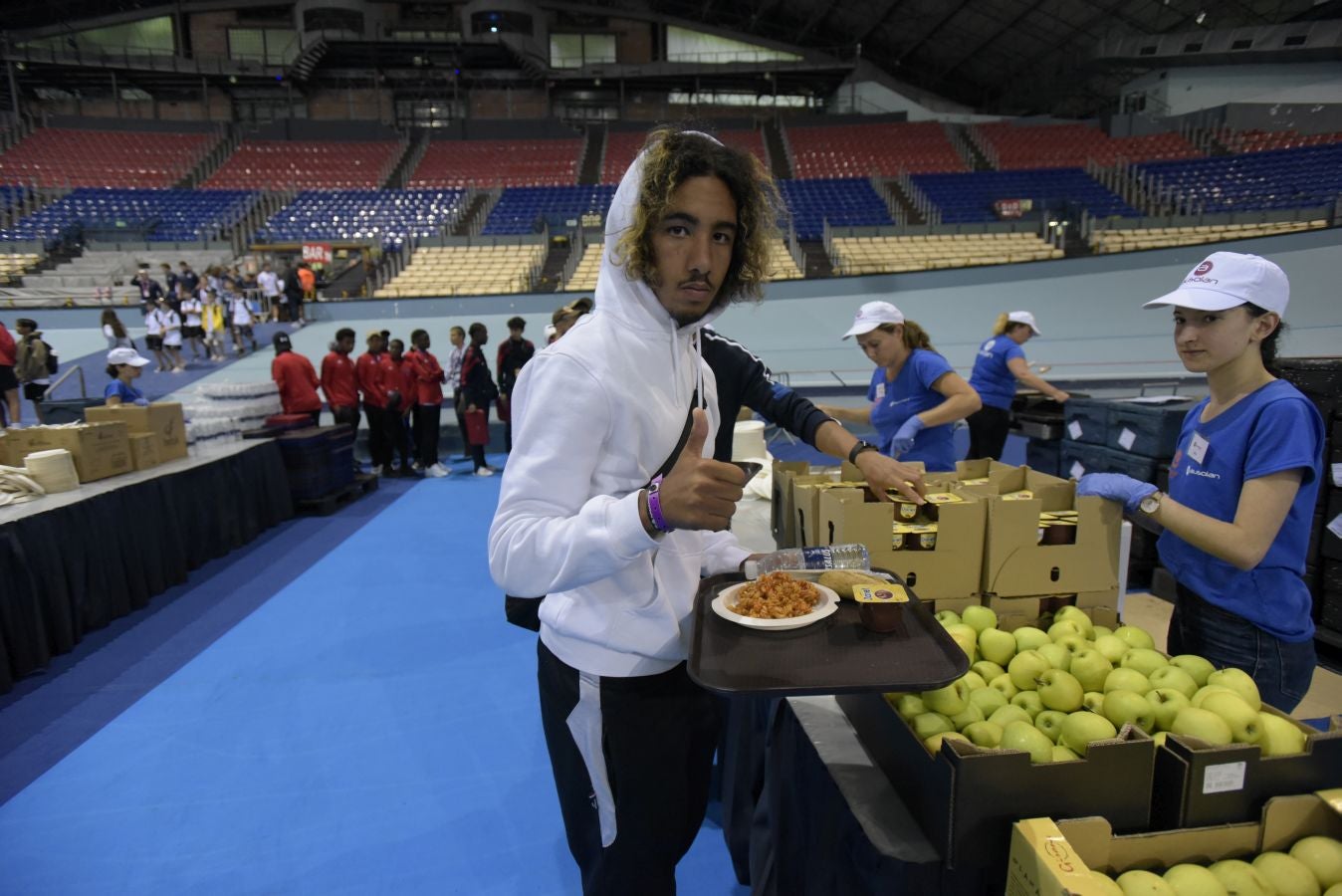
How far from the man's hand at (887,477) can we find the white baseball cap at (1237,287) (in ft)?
2.55

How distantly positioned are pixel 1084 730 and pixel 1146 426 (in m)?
3.77

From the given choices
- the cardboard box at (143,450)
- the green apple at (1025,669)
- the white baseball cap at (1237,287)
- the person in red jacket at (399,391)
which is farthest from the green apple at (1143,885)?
the person in red jacket at (399,391)

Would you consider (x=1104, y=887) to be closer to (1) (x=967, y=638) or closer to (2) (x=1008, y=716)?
(2) (x=1008, y=716)

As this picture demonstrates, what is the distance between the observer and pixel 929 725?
4.06ft

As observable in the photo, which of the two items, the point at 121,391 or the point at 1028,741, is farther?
the point at 121,391

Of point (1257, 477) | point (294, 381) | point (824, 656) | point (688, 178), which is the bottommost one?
point (824, 656)

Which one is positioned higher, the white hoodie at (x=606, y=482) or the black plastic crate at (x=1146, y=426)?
the white hoodie at (x=606, y=482)

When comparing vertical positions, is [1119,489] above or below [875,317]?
below

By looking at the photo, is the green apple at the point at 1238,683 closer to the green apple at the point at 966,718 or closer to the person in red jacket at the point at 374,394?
the green apple at the point at 966,718

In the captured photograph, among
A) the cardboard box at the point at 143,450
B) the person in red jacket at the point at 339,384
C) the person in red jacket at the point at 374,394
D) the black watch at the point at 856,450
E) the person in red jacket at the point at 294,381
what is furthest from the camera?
the person in red jacket at the point at 374,394

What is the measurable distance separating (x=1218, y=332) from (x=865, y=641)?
1.13 meters

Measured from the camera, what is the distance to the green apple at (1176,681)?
4.33 ft

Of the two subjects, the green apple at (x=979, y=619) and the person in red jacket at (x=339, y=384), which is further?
the person in red jacket at (x=339, y=384)

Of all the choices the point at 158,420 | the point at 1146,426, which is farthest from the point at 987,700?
the point at 158,420
